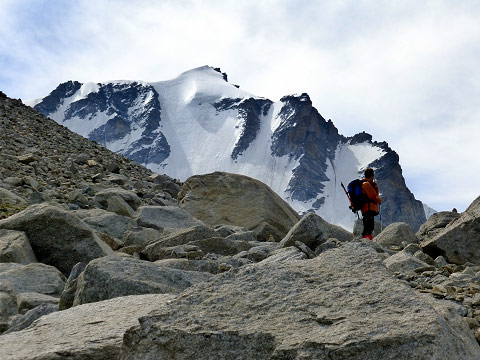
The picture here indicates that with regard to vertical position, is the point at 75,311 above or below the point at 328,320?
above

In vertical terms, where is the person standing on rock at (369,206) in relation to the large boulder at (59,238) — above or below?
above

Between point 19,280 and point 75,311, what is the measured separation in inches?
138

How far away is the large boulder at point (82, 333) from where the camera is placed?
4645mm

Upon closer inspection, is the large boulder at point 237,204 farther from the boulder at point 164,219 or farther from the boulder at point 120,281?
the boulder at point 120,281

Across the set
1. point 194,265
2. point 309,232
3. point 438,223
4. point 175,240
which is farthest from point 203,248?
point 438,223

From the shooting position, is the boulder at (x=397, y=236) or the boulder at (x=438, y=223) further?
the boulder at (x=438, y=223)

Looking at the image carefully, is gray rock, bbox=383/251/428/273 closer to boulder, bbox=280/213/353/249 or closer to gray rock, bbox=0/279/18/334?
boulder, bbox=280/213/353/249

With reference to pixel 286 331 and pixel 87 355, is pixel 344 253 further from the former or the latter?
pixel 87 355

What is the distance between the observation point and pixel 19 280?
346 inches

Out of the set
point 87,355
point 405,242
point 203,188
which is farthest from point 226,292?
point 203,188

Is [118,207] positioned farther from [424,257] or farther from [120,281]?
[120,281]

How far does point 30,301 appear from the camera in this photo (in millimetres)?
7387

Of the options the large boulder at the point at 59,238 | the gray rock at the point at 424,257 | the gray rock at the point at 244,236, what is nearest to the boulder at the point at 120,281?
the large boulder at the point at 59,238

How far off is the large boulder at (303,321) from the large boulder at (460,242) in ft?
20.2
